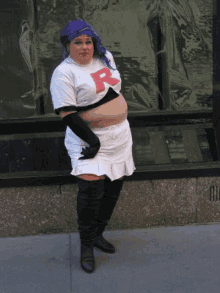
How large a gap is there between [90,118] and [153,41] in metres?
1.75

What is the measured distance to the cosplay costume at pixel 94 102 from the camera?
9.38ft

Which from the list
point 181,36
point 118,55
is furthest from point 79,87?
point 181,36

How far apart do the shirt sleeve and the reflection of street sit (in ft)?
5.07

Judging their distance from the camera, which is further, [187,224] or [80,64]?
[187,224]

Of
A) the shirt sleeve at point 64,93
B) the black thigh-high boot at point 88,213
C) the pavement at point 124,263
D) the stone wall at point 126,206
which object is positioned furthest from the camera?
the stone wall at point 126,206

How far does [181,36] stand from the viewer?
429 cm

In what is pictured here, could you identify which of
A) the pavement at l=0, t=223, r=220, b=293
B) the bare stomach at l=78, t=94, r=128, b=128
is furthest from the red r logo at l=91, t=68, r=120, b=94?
the pavement at l=0, t=223, r=220, b=293

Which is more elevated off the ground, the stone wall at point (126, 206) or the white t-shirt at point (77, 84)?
the white t-shirt at point (77, 84)

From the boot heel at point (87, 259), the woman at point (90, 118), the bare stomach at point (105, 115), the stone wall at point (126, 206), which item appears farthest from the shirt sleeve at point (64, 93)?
the stone wall at point (126, 206)

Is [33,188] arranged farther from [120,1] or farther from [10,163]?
[120,1]

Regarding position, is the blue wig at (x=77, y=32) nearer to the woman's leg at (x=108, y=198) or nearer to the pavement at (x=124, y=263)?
the woman's leg at (x=108, y=198)

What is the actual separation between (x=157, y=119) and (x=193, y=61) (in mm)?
782

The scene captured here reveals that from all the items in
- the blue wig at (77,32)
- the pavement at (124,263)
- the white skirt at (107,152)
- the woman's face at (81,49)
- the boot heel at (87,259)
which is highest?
the blue wig at (77,32)

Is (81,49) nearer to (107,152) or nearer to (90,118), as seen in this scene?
(90,118)
